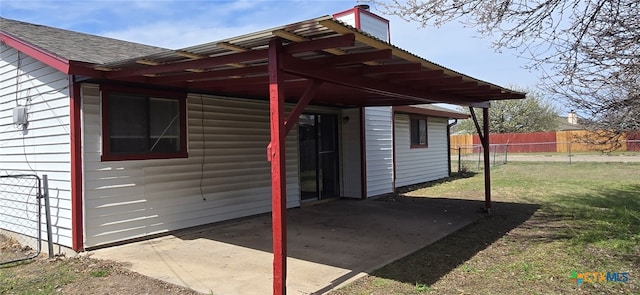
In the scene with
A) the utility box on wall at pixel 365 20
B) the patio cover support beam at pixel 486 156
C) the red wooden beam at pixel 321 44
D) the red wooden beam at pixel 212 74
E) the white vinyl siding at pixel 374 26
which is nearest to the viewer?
the red wooden beam at pixel 321 44

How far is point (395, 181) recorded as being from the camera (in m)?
11.7

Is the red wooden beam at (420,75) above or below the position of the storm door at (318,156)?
above

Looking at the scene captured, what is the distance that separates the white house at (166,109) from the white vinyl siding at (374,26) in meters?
3.79

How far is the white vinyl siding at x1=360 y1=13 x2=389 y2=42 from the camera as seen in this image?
1095 cm

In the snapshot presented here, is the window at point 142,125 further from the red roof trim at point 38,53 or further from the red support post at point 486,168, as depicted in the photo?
the red support post at point 486,168

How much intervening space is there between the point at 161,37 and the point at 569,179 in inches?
553

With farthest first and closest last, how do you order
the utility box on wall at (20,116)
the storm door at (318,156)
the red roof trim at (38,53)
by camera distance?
the storm door at (318,156) → the utility box on wall at (20,116) → the red roof trim at (38,53)

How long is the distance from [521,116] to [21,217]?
129ft

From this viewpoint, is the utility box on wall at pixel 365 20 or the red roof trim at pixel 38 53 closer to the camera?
the red roof trim at pixel 38 53

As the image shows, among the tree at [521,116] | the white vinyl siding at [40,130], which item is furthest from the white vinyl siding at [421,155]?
the tree at [521,116]

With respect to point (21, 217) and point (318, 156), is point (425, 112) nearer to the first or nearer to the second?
point (318, 156)

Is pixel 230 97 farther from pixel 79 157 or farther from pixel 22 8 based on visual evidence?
pixel 22 8

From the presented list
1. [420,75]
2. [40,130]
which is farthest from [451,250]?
[40,130]

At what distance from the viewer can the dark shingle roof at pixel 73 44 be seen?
18.2 ft
